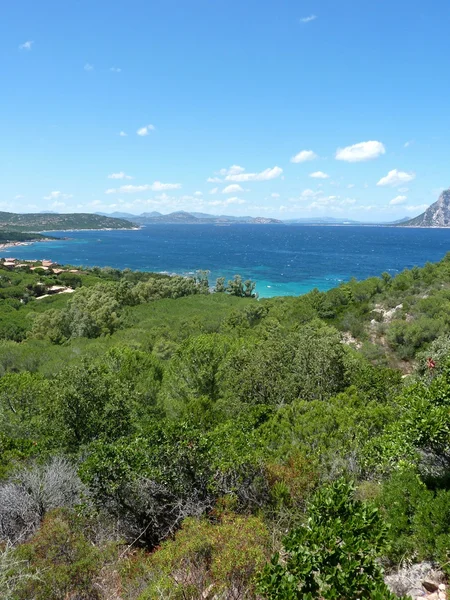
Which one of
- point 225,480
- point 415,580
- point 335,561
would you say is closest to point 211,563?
point 335,561

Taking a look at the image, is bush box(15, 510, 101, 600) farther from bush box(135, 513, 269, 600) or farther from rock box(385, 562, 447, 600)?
rock box(385, 562, 447, 600)

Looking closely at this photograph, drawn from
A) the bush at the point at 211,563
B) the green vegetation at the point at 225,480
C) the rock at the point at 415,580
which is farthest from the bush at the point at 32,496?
the rock at the point at 415,580

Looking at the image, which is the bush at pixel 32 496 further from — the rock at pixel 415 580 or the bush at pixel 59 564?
the rock at pixel 415 580

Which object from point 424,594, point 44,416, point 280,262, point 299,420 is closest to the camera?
point 424,594

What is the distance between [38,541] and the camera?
29.1ft

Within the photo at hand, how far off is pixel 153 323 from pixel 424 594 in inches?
Result: 2086

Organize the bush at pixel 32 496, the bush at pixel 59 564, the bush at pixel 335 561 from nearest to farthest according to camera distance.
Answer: the bush at pixel 335 561, the bush at pixel 59 564, the bush at pixel 32 496

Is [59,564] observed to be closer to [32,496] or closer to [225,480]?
[32,496]

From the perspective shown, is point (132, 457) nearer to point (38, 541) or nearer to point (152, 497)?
point (152, 497)

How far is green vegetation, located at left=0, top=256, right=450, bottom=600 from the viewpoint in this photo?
7.19 metres

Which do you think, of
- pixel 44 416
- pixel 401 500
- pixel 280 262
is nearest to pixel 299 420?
pixel 401 500

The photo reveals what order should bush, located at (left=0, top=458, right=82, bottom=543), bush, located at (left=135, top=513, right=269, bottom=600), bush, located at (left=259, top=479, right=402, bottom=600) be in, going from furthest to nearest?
1. bush, located at (left=0, top=458, right=82, bottom=543)
2. bush, located at (left=135, top=513, right=269, bottom=600)
3. bush, located at (left=259, top=479, right=402, bottom=600)

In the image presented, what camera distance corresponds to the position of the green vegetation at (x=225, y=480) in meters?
7.19

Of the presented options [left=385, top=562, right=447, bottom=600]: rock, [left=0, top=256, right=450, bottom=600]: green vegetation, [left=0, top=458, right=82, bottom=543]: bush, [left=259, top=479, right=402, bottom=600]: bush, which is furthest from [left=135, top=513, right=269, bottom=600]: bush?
[left=0, top=458, right=82, bottom=543]: bush
